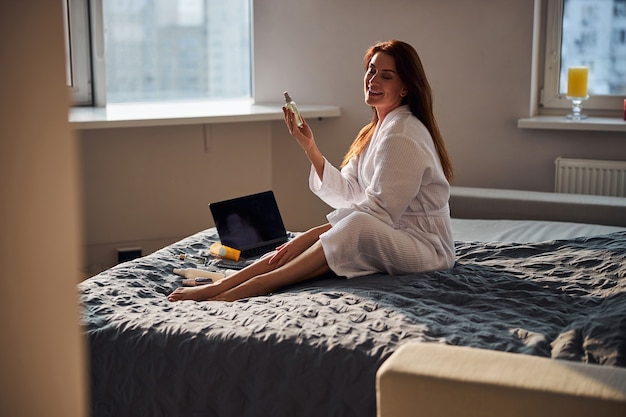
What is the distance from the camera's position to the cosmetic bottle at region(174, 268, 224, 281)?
240cm

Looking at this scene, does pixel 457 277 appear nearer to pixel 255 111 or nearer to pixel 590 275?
pixel 590 275

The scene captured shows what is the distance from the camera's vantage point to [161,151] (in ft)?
13.1

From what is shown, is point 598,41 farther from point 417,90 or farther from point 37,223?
point 37,223

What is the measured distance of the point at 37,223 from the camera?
0.52 m

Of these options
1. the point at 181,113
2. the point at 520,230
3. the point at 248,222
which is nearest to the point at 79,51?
the point at 181,113

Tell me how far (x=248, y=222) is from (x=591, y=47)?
2031mm

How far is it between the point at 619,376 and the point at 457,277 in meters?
1.02

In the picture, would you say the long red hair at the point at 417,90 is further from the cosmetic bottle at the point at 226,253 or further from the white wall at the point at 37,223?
the white wall at the point at 37,223

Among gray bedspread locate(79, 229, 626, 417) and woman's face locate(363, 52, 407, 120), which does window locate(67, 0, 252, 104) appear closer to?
woman's face locate(363, 52, 407, 120)

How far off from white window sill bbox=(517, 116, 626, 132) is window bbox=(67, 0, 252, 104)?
1.54 metres

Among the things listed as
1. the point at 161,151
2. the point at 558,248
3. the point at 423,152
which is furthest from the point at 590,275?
the point at 161,151

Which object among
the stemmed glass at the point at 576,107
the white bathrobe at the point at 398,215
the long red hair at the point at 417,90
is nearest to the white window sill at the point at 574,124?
the stemmed glass at the point at 576,107

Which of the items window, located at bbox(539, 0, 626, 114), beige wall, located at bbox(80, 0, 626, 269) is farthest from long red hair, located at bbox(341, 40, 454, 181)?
window, located at bbox(539, 0, 626, 114)

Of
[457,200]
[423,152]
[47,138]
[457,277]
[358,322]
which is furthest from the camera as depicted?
[457,200]
